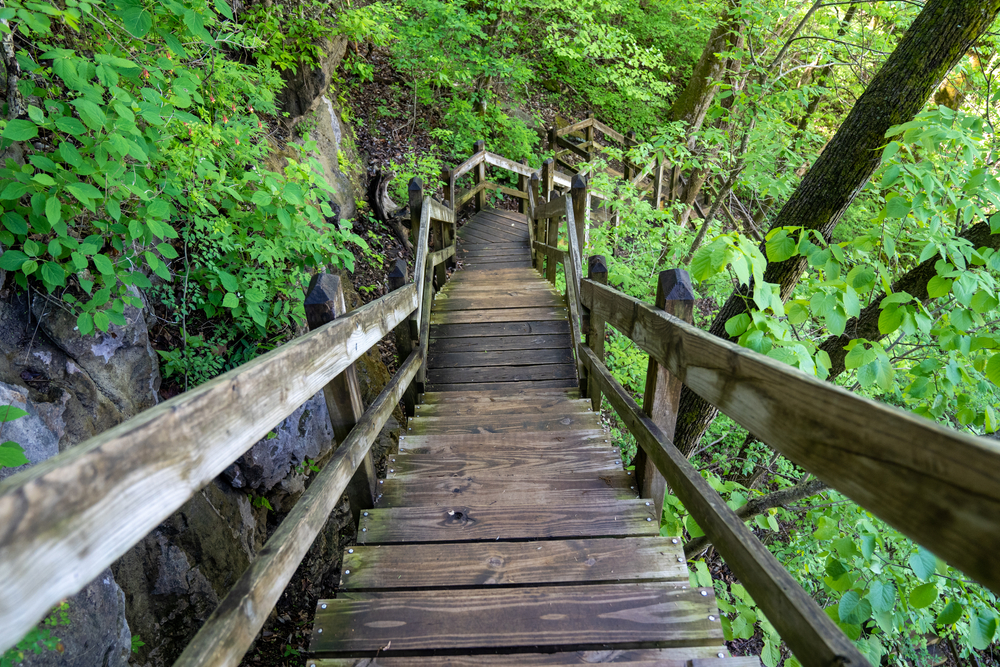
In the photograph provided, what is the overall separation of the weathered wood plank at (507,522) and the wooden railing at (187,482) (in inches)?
13.5

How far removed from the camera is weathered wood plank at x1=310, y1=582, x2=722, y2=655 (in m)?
1.58

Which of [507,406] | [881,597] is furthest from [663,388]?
[507,406]

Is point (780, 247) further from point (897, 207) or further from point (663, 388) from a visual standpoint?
point (663, 388)

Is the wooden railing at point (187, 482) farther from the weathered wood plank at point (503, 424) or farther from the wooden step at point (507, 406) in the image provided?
the wooden step at point (507, 406)

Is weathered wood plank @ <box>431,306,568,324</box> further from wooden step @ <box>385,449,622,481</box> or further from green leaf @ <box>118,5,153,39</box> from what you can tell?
green leaf @ <box>118,5,153,39</box>

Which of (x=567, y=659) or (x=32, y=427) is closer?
(x=567, y=659)

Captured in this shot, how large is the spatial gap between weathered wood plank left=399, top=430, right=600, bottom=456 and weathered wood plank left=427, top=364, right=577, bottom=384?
4.36 feet

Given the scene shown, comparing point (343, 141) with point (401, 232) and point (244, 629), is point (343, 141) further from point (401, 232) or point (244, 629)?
point (244, 629)

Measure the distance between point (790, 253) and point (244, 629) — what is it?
2.35 metres

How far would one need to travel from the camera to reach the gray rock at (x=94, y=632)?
1947mm

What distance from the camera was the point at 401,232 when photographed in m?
6.91

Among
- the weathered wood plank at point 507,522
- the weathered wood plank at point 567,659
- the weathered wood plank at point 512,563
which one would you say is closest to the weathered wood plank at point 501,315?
the weathered wood plank at point 507,522

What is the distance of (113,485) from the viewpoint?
0.79m

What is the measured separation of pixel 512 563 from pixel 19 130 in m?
2.62
